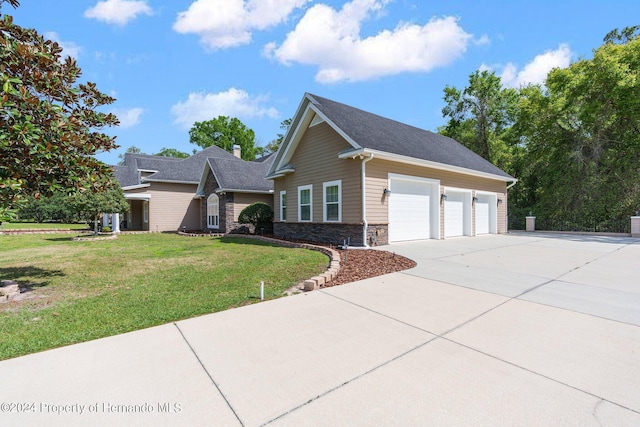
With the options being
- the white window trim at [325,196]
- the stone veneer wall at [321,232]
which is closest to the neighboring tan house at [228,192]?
the stone veneer wall at [321,232]

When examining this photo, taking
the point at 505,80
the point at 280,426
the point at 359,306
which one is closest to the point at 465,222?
the point at 359,306

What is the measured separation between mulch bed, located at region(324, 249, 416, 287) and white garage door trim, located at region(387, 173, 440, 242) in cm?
303

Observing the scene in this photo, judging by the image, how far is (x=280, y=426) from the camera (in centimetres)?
194

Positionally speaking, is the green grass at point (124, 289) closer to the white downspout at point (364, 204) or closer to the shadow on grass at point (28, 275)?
the shadow on grass at point (28, 275)

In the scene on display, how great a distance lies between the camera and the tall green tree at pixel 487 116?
78.3 feet

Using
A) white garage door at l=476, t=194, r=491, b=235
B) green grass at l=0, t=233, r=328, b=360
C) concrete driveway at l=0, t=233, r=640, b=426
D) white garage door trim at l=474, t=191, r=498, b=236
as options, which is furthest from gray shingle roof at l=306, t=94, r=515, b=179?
concrete driveway at l=0, t=233, r=640, b=426

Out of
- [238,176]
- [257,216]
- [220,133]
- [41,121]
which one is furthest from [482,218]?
[220,133]

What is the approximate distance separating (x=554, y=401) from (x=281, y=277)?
4.58 m

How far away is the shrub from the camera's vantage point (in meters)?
15.8

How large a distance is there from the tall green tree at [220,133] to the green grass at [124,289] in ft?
130

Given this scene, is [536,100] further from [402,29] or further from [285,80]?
[285,80]

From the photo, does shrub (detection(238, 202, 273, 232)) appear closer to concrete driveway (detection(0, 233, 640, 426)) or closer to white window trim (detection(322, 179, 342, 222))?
white window trim (detection(322, 179, 342, 222))

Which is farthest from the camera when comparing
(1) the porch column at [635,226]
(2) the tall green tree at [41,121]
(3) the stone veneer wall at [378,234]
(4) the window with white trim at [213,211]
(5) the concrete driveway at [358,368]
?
(4) the window with white trim at [213,211]

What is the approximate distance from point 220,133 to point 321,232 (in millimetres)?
40598
